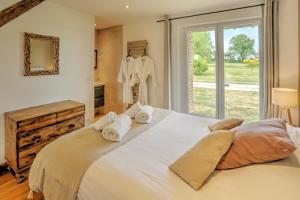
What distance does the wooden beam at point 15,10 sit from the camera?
8.14 feet

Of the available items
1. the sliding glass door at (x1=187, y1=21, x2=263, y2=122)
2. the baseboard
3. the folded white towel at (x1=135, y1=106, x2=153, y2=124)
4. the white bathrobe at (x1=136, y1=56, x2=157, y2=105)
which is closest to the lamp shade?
the sliding glass door at (x1=187, y1=21, x2=263, y2=122)

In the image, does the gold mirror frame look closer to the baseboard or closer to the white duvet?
the baseboard

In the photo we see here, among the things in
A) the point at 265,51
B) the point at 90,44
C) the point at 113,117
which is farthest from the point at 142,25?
the point at 113,117

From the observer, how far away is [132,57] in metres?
4.29

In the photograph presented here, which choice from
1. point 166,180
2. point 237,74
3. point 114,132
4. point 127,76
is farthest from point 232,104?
point 166,180

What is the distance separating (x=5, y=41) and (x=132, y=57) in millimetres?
2303

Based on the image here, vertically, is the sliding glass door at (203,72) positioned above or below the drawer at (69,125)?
above

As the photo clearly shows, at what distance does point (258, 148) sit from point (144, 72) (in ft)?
10.2

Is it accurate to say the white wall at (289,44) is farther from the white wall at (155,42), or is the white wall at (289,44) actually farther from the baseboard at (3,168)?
the baseboard at (3,168)

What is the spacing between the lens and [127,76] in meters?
4.30

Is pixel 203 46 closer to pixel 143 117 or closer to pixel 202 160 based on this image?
pixel 143 117

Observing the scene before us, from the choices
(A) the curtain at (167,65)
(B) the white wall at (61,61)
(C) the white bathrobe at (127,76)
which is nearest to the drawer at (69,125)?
(B) the white wall at (61,61)

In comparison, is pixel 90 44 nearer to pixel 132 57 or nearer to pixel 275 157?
pixel 132 57

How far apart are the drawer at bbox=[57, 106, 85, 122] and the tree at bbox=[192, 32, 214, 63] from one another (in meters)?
2.33
